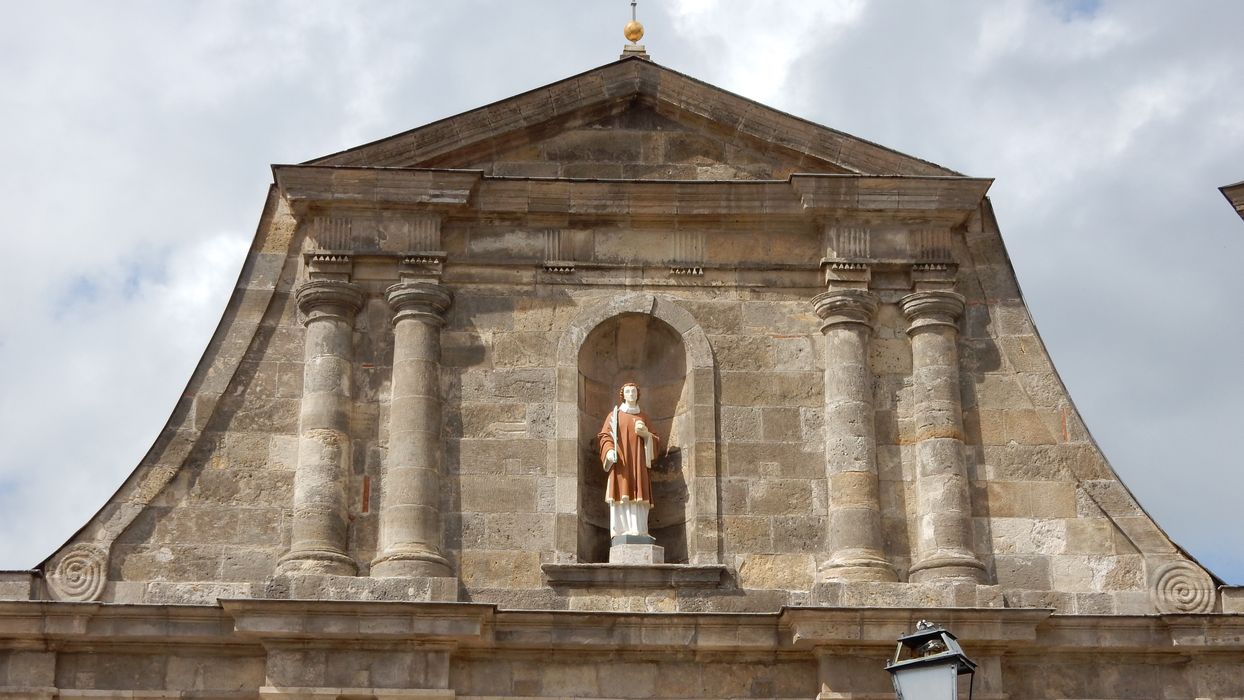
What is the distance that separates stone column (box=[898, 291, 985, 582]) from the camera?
14.7 m

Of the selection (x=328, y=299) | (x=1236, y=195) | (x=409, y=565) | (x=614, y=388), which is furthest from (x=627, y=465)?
(x=1236, y=195)

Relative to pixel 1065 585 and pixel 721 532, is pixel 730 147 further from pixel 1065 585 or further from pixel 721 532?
pixel 1065 585

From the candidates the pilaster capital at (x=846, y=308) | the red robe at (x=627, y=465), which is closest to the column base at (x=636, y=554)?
the red robe at (x=627, y=465)

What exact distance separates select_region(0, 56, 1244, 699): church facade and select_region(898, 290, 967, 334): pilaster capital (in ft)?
0.09

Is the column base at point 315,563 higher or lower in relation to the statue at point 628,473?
lower

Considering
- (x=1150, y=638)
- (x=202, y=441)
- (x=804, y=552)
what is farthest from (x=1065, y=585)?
(x=202, y=441)

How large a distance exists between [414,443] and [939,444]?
3889 mm

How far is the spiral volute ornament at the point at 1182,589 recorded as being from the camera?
14711 millimetres

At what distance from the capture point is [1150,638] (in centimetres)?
1448

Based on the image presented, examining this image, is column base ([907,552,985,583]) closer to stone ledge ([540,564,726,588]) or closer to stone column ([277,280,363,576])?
stone ledge ([540,564,726,588])

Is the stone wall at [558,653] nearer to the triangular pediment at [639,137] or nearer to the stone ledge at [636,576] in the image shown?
the stone ledge at [636,576]

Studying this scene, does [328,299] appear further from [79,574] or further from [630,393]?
[79,574]

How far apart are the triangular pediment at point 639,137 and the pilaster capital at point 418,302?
3.68ft

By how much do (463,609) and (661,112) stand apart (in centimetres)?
476
